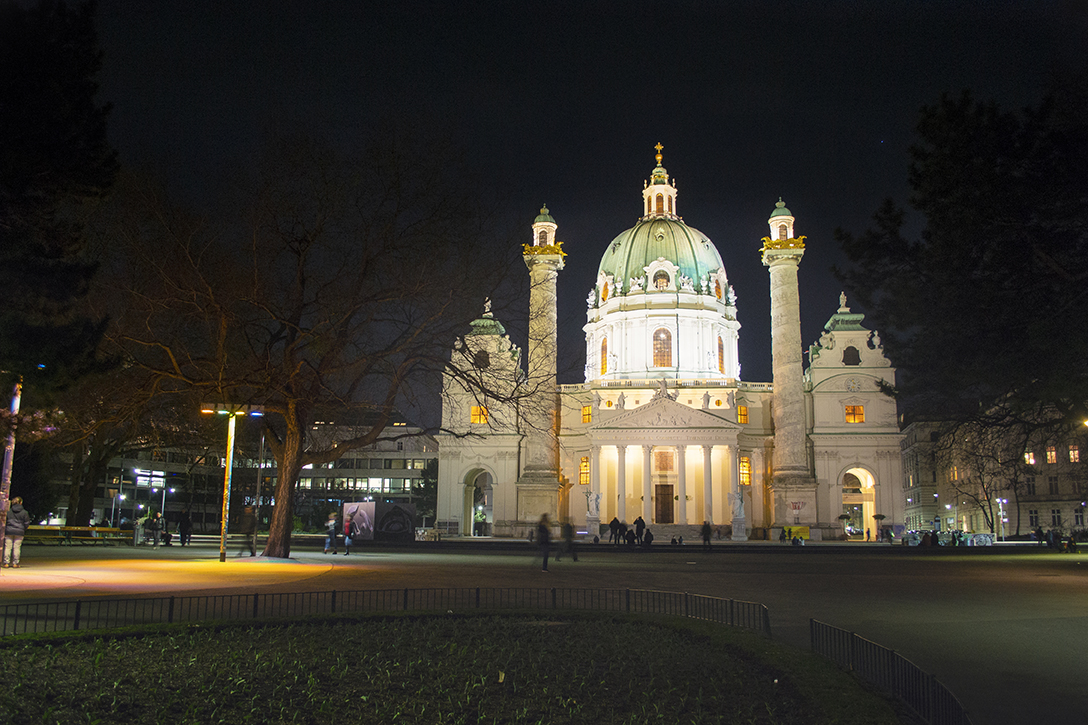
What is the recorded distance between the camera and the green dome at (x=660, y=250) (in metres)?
86.0

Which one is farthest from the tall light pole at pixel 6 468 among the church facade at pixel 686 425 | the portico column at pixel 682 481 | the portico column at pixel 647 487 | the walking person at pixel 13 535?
the portico column at pixel 682 481

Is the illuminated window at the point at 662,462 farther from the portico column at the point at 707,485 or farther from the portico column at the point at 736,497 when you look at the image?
the portico column at the point at 736,497

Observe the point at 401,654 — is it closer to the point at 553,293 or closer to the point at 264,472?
the point at 553,293

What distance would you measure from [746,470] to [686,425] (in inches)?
341

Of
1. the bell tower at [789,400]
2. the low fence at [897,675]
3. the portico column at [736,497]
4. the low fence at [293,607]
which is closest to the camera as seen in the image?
the low fence at [897,675]

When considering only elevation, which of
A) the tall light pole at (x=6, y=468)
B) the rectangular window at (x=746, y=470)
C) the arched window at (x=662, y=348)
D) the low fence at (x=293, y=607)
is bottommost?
the low fence at (x=293, y=607)

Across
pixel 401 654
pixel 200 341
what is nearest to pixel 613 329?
pixel 200 341

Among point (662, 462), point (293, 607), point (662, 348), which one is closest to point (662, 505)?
point (662, 462)

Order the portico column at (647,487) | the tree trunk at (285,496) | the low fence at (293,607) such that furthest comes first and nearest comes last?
1. the portico column at (647,487)
2. the tree trunk at (285,496)
3. the low fence at (293,607)

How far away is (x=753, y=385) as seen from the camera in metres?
78.4

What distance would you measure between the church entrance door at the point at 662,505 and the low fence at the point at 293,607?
5497 centimetres

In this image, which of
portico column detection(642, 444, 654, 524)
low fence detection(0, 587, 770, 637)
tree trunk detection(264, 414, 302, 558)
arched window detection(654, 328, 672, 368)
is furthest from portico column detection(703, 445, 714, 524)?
low fence detection(0, 587, 770, 637)

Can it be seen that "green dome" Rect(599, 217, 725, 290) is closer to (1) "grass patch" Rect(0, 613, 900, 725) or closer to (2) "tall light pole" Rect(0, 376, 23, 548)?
(2) "tall light pole" Rect(0, 376, 23, 548)

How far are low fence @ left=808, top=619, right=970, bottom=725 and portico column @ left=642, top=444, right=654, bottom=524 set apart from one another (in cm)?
5831
